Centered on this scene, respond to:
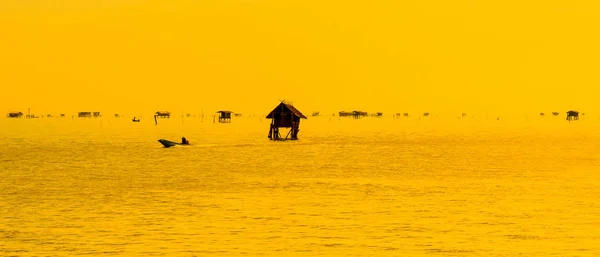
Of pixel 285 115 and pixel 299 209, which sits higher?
pixel 285 115

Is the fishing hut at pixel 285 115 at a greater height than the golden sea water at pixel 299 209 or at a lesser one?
greater

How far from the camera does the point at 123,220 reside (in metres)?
19.5

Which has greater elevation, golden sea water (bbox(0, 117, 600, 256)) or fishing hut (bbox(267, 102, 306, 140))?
fishing hut (bbox(267, 102, 306, 140))

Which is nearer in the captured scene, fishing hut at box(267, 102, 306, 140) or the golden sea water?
the golden sea water

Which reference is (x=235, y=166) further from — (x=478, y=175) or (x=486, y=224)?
(x=486, y=224)

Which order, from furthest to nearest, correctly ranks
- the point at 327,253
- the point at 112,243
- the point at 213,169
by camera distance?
the point at 213,169 → the point at 112,243 → the point at 327,253

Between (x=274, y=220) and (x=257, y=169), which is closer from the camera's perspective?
(x=274, y=220)

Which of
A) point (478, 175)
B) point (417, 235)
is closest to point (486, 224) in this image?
point (417, 235)

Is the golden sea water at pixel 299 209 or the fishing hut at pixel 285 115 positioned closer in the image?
the golden sea water at pixel 299 209

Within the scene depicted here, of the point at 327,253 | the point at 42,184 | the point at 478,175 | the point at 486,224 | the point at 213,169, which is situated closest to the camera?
the point at 327,253

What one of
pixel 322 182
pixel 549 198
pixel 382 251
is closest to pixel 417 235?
pixel 382 251

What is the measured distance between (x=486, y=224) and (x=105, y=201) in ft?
38.1

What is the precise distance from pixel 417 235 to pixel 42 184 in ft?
56.7

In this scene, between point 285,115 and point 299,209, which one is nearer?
point 299,209
